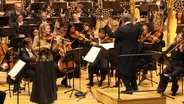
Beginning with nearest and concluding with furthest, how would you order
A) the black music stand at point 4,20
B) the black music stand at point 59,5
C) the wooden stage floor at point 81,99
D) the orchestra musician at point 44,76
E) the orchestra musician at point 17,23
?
the orchestra musician at point 44,76
the wooden stage floor at point 81,99
the black music stand at point 4,20
the orchestra musician at point 17,23
the black music stand at point 59,5

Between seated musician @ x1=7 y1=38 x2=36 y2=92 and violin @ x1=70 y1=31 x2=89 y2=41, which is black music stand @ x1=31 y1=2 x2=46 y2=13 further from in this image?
seated musician @ x1=7 y1=38 x2=36 y2=92

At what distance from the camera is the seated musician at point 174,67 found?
378 inches

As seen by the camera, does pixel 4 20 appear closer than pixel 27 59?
No

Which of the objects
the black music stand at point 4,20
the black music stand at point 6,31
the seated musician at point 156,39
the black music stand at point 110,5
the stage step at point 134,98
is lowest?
the stage step at point 134,98

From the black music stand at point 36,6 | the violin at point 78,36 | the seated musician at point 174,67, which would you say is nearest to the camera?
the seated musician at point 174,67

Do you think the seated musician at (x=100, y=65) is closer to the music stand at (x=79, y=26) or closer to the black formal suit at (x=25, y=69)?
the music stand at (x=79, y=26)

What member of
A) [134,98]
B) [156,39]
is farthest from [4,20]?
[134,98]

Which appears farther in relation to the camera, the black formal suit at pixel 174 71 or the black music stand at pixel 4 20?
the black music stand at pixel 4 20

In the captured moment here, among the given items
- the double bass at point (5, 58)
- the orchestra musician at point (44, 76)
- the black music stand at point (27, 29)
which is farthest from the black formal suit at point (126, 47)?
the black music stand at point (27, 29)

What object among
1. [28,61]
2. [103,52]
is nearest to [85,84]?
[103,52]

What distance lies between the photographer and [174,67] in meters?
9.81

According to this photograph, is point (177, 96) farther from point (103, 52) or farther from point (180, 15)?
point (180, 15)

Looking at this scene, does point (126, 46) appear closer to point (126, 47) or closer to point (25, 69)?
point (126, 47)

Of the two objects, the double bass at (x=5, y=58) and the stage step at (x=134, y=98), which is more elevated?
the double bass at (x=5, y=58)
